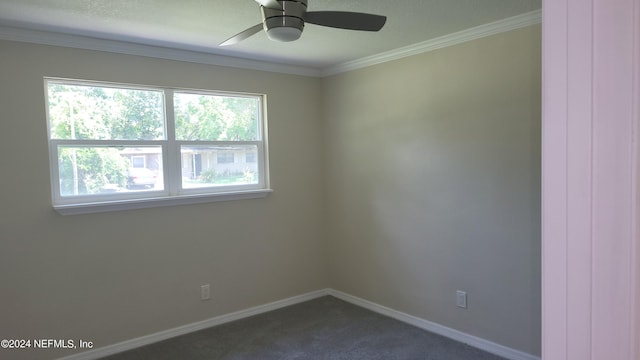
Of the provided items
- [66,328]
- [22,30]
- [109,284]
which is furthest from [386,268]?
[22,30]

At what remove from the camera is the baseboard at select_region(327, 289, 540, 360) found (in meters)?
3.01

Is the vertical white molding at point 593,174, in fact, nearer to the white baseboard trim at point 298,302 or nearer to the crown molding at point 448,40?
the crown molding at point 448,40

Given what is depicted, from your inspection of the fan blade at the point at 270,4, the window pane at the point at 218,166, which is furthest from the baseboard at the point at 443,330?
the fan blade at the point at 270,4

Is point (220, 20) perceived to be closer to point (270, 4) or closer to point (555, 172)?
point (270, 4)

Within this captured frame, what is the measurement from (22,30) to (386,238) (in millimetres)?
3258

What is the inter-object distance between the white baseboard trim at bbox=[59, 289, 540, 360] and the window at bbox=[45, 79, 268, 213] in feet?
3.59

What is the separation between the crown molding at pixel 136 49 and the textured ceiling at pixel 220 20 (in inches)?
2.8

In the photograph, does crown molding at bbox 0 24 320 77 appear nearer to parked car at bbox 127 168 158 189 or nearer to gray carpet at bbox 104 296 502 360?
parked car at bbox 127 168 158 189

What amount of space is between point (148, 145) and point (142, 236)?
2.45ft

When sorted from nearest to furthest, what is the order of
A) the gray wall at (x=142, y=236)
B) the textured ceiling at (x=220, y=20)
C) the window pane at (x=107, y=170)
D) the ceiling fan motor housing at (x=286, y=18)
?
1. the ceiling fan motor housing at (x=286, y=18)
2. the textured ceiling at (x=220, y=20)
3. the gray wall at (x=142, y=236)
4. the window pane at (x=107, y=170)

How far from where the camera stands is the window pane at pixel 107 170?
312 cm

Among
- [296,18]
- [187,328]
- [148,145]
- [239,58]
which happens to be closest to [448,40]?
[296,18]

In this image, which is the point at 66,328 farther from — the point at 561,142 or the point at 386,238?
the point at 561,142

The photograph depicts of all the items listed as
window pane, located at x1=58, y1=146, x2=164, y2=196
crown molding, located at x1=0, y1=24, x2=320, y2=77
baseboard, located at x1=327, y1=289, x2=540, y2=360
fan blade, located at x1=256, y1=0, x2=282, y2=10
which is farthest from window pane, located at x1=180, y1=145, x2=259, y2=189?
fan blade, located at x1=256, y1=0, x2=282, y2=10
